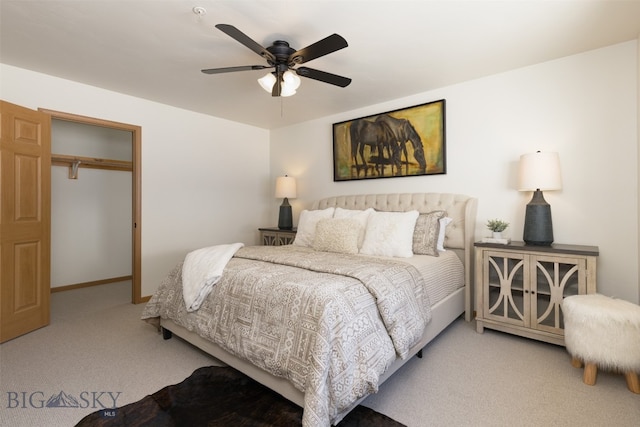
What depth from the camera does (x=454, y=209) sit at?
317 cm

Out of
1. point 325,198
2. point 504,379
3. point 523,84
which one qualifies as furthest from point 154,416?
point 523,84

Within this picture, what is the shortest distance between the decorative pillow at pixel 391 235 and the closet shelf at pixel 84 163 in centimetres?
403

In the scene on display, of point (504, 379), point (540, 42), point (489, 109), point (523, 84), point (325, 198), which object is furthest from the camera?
point (325, 198)

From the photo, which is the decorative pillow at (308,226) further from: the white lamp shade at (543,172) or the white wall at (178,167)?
the white lamp shade at (543,172)

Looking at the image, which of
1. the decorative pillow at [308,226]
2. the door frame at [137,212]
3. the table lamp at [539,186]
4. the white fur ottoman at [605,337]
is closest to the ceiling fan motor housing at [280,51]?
the decorative pillow at [308,226]

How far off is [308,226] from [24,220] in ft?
8.72

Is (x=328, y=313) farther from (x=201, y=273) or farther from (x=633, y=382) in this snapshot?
(x=633, y=382)

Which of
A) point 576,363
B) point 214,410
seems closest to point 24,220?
point 214,410

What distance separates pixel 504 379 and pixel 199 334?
83.0 inches

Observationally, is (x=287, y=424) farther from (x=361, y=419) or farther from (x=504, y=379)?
(x=504, y=379)

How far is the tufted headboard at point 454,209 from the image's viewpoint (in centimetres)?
302

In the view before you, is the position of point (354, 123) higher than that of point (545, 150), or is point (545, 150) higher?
point (354, 123)

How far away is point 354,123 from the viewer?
4020 mm

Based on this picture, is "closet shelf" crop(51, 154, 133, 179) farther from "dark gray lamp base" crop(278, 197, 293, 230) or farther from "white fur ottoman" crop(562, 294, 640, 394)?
"white fur ottoman" crop(562, 294, 640, 394)
